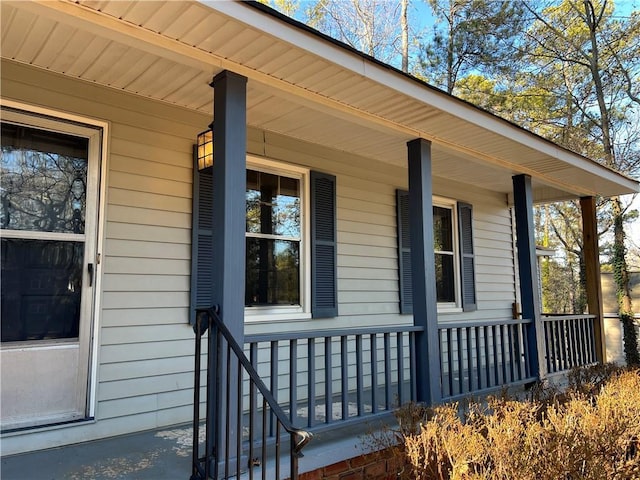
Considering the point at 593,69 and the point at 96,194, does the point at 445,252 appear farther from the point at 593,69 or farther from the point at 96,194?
the point at 593,69

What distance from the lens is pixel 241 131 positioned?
2.58 metres

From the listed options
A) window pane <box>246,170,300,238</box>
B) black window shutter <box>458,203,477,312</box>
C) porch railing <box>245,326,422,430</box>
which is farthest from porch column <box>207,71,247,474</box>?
black window shutter <box>458,203,477,312</box>

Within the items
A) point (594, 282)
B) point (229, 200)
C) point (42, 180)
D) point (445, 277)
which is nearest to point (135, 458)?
point (229, 200)

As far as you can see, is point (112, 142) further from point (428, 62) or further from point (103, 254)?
point (428, 62)

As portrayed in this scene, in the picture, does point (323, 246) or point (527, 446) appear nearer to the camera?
point (527, 446)

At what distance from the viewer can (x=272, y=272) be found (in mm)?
4031

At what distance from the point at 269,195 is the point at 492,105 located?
976cm

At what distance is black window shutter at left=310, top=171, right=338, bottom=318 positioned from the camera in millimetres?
4242

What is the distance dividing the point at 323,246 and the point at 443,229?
89.5 inches

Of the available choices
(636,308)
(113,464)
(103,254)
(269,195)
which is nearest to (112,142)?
(103,254)

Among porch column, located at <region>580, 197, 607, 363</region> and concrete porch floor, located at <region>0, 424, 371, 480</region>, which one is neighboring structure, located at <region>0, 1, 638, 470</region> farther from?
porch column, located at <region>580, 197, 607, 363</region>

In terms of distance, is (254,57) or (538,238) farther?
(538,238)

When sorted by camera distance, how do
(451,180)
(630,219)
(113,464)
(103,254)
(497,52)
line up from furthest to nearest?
(630,219) → (497,52) → (451,180) → (103,254) → (113,464)

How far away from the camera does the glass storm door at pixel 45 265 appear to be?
272 cm
